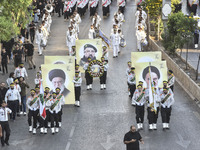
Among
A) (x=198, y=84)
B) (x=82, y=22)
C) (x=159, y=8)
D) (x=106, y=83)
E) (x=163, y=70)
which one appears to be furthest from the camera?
(x=82, y=22)

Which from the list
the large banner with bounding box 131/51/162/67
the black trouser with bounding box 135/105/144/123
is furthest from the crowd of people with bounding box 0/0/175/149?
the large banner with bounding box 131/51/162/67

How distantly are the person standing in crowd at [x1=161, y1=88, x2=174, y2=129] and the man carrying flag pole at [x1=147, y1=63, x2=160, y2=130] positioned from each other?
0.22 meters

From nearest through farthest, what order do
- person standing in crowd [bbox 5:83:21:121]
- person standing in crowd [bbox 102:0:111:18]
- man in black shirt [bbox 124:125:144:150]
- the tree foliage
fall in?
1. man in black shirt [bbox 124:125:144:150]
2. person standing in crowd [bbox 5:83:21:121]
3. the tree foliage
4. person standing in crowd [bbox 102:0:111:18]

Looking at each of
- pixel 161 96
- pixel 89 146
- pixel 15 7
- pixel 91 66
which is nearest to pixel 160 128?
pixel 161 96

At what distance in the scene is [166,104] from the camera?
70.0 ft

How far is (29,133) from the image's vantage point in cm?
2159

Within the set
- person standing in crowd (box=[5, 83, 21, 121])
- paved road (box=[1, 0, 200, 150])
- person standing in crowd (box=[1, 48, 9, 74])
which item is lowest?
paved road (box=[1, 0, 200, 150])

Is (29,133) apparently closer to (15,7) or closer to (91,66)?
(91,66)

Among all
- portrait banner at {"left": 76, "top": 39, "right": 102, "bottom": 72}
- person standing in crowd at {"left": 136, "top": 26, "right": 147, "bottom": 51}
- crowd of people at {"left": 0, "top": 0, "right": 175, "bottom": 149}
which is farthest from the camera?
person standing in crowd at {"left": 136, "top": 26, "right": 147, "bottom": 51}

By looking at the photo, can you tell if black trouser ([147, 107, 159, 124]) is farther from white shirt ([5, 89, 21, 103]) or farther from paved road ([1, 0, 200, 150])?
white shirt ([5, 89, 21, 103])

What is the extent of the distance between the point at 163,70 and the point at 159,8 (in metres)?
13.1

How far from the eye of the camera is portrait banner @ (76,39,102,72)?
29.1 meters

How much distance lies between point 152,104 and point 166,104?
2.70 feet

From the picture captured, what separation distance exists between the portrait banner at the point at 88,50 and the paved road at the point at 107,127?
1.36 metres
